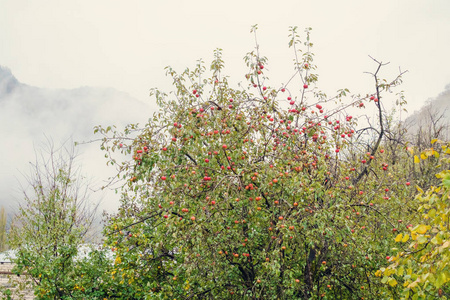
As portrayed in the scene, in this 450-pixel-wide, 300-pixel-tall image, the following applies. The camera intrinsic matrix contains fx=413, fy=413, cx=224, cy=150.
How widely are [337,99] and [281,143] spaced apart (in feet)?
4.52

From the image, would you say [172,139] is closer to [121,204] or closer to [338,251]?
[338,251]

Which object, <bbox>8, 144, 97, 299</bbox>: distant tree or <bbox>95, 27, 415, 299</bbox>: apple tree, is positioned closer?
<bbox>95, 27, 415, 299</bbox>: apple tree

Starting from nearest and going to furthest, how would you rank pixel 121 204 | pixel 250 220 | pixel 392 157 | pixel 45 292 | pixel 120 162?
pixel 250 220, pixel 120 162, pixel 45 292, pixel 121 204, pixel 392 157

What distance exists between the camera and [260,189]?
5.24m

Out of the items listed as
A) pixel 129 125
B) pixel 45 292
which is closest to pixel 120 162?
pixel 129 125

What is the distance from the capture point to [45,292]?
7797mm

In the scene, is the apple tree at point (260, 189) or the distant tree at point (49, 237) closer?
the apple tree at point (260, 189)

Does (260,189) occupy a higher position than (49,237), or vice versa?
(49,237)

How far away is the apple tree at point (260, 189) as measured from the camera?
215 inches

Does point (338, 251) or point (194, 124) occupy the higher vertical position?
point (194, 124)

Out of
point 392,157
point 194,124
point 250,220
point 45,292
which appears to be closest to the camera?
point 194,124

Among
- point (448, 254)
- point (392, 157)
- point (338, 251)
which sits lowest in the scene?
point (448, 254)

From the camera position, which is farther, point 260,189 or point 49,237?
point 49,237

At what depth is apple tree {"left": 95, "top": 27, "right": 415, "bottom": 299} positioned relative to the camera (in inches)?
215
